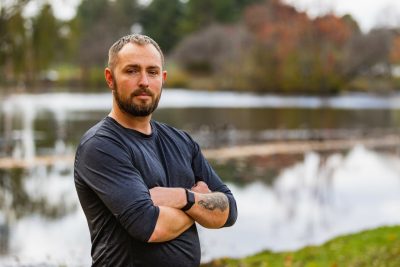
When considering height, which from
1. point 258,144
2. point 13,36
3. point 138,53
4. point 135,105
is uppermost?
point 13,36

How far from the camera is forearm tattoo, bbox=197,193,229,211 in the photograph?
279 cm

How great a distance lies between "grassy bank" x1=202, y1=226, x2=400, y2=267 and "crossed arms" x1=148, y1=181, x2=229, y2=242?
13.6 ft

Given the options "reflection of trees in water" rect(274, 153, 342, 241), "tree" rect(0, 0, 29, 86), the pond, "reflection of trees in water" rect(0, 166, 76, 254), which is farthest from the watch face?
"tree" rect(0, 0, 29, 86)

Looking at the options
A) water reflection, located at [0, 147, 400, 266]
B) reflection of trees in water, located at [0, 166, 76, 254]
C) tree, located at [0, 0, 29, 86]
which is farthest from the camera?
tree, located at [0, 0, 29, 86]

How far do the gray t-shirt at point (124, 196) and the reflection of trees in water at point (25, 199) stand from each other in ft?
20.1

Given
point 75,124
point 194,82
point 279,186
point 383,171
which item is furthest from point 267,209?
point 194,82

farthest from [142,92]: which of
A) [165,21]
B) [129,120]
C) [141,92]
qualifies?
[165,21]

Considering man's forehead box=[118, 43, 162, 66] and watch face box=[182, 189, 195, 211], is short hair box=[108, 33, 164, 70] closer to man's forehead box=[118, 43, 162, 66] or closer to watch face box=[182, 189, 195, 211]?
man's forehead box=[118, 43, 162, 66]

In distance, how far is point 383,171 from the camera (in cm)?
1745

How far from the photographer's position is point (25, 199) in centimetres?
1209

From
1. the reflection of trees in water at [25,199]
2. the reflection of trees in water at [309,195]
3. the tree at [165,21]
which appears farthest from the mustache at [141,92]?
the tree at [165,21]

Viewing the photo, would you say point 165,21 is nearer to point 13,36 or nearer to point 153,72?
point 13,36

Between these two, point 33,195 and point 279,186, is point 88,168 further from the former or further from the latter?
point 279,186

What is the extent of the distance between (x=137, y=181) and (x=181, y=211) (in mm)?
245
